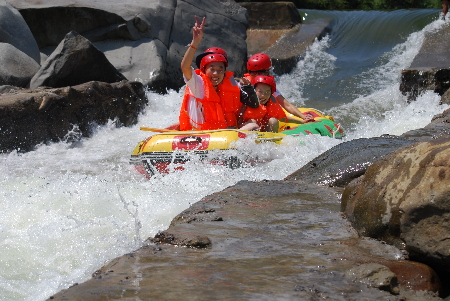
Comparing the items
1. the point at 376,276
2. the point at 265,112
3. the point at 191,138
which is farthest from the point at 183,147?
the point at 376,276

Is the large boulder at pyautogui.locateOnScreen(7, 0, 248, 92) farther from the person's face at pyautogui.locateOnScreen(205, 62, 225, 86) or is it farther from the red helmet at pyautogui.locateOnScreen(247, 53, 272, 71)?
the person's face at pyautogui.locateOnScreen(205, 62, 225, 86)

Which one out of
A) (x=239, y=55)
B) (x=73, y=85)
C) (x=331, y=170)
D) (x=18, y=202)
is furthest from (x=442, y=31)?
(x=18, y=202)

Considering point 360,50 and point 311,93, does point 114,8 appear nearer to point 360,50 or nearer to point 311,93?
point 311,93

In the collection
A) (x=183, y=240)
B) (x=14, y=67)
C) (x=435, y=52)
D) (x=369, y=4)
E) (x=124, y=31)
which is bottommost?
(x=183, y=240)

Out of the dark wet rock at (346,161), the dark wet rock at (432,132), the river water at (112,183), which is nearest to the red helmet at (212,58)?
the river water at (112,183)

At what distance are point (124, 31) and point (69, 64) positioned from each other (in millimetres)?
2649

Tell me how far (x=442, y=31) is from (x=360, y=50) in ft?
7.84

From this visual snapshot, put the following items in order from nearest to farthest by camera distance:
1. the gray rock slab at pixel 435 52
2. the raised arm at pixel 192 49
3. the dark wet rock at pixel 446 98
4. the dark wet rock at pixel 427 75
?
the raised arm at pixel 192 49 → the dark wet rock at pixel 446 98 → the dark wet rock at pixel 427 75 → the gray rock slab at pixel 435 52

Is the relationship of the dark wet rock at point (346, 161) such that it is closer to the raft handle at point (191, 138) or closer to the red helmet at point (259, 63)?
the raft handle at point (191, 138)

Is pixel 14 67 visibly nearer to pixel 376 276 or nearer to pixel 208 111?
pixel 208 111

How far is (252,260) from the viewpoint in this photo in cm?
272

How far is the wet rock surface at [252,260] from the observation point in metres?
2.28

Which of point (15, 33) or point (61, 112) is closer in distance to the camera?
point (61, 112)

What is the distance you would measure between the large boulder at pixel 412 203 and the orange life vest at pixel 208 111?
3.42 meters
